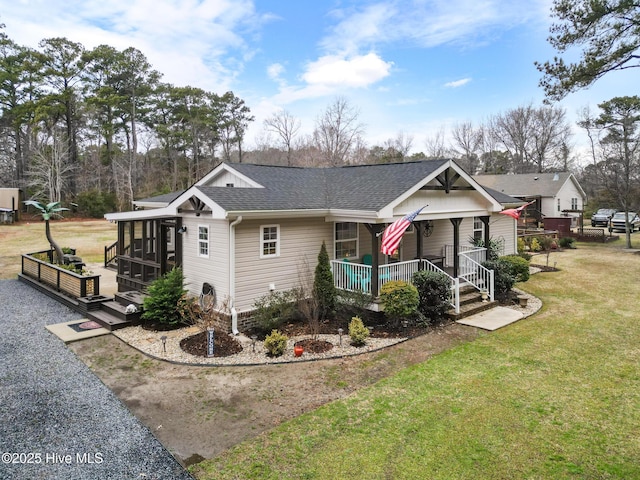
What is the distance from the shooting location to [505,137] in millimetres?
55062

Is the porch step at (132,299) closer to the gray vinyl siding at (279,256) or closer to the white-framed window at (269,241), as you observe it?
the gray vinyl siding at (279,256)

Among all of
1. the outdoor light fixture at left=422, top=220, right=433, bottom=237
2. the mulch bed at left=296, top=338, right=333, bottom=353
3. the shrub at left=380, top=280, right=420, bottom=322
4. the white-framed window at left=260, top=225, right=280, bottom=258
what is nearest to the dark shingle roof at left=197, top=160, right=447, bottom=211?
the white-framed window at left=260, top=225, right=280, bottom=258

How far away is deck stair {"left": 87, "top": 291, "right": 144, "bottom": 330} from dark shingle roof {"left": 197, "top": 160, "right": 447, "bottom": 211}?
152 inches

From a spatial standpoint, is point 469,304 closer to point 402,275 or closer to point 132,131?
point 402,275

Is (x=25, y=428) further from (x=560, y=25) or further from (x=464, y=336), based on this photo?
(x=560, y=25)

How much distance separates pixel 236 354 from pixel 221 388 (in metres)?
1.62

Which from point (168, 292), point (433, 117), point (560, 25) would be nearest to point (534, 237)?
point (560, 25)

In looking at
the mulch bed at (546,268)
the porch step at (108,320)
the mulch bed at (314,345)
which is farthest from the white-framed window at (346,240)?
the mulch bed at (546,268)

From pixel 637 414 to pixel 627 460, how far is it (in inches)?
58.2

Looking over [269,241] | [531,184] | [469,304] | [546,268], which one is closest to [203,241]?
[269,241]

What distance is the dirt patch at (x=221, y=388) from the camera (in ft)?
18.8

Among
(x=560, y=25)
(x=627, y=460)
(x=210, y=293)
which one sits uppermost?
(x=560, y=25)

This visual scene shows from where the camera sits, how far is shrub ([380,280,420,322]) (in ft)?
32.9

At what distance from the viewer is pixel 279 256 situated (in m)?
10.9
